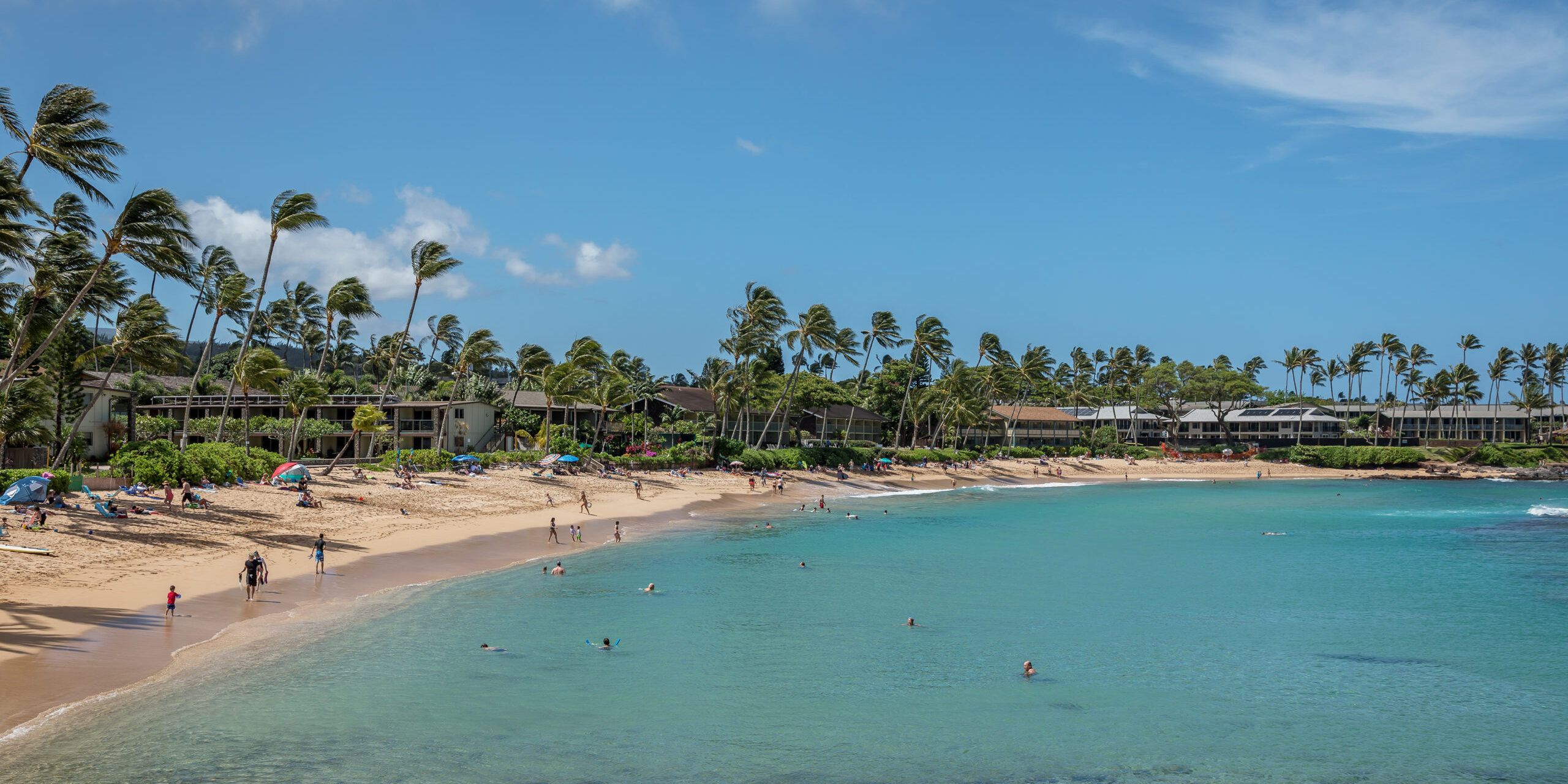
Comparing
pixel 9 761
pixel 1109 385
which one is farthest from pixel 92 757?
pixel 1109 385

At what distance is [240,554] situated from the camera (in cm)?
2638

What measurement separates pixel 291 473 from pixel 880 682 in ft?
90.9

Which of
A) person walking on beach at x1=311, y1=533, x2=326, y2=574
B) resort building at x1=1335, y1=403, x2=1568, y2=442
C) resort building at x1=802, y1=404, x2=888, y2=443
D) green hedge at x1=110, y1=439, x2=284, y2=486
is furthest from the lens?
resort building at x1=1335, y1=403, x2=1568, y2=442

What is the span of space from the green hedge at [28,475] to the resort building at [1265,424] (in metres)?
112

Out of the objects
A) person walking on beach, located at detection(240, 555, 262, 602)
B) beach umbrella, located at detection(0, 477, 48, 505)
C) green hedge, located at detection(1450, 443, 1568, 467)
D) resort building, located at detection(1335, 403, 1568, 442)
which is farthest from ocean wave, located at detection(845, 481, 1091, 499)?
resort building, located at detection(1335, 403, 1568, 442)

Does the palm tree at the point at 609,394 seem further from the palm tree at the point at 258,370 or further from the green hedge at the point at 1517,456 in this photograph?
the green hedge at the point at 1517,456

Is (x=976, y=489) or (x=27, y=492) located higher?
(x=27, y=492)

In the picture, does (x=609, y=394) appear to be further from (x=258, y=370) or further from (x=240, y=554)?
(x=240, y=554)

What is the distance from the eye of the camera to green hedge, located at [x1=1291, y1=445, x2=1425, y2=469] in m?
97.5

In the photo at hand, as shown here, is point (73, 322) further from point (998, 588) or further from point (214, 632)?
point (998, 588)

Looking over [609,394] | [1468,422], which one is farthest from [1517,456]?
[609,394]

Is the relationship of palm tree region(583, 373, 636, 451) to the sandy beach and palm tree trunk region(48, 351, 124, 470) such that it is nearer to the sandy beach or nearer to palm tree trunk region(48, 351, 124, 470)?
the sandy beach

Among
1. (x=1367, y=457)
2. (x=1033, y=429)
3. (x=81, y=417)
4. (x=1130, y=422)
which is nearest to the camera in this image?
(x=81, y=417)

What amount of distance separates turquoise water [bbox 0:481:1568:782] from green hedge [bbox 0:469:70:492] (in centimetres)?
1201
